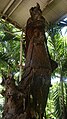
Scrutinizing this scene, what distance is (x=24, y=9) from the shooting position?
10.00ft

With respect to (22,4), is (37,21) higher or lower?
lower

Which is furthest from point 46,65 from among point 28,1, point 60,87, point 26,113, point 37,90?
point 60,87

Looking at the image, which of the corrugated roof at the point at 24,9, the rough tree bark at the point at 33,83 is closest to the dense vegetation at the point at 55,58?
the corrugated roof at the point at 24,9

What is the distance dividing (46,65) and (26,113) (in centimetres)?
48

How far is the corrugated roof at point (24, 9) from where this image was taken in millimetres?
2902

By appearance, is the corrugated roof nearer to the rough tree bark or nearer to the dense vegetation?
the rough tree bark

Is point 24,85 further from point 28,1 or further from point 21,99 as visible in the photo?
point 28,1

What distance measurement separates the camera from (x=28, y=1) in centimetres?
288

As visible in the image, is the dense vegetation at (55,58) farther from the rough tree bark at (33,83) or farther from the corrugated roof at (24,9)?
the rough tree bark at (33,83)

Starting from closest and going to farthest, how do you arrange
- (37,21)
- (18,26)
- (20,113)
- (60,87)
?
(20,113) < (37,21) < (18,26) < (60,87)

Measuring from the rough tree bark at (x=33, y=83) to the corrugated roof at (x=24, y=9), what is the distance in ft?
2.70

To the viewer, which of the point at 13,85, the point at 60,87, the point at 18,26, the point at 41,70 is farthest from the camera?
the point at 60,87

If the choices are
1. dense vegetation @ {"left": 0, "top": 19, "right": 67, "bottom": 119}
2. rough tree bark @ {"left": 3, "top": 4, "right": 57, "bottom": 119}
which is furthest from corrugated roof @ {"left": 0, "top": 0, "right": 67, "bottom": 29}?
dense vegetation @ {"left": 0, "top": 19, "right": 67, "bottom": 119}

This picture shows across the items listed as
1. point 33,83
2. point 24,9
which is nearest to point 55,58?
point 24,9
